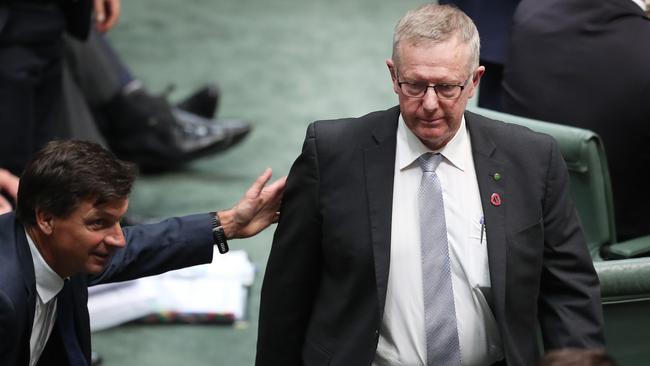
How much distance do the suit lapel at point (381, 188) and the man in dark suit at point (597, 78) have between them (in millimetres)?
813

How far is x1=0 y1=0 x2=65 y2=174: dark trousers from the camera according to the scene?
4277mm

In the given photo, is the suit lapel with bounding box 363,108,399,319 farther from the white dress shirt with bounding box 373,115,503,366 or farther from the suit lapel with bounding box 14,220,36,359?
the suit lapel with bounding box 14,220,36,359

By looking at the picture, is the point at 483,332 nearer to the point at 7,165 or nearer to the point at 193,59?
the point at 7,165

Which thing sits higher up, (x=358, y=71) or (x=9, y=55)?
(x=9, y=55)

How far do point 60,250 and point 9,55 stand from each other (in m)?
1.83

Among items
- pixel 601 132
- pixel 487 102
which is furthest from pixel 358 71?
pixel 601 132

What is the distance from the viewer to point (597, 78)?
3.36 m

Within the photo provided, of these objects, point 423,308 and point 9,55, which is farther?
point 9,55

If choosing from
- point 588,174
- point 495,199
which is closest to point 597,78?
point 588,174

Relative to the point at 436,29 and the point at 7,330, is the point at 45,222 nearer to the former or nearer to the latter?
the point at 7,330

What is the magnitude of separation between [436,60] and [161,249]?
79 cm

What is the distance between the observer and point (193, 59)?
7211mm

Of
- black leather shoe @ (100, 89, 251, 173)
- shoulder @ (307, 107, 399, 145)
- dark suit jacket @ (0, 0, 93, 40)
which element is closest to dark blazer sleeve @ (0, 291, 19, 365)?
shoulder @ (307, 107, 399, 145)

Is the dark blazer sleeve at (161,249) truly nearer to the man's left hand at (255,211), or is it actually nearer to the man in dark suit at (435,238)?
the man's left hand at (255,211)
